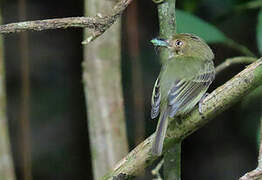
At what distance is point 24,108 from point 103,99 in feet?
4.31

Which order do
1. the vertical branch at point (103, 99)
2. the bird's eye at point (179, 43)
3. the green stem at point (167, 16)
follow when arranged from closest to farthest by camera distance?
the green stem at point (167, 16) → the bird's eye at point (179, 43) → the vertical branch at point (103, 99)

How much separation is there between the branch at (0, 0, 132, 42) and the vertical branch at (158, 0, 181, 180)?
0.26 m

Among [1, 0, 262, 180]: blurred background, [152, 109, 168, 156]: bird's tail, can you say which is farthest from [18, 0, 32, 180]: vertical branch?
[152, 109, 168, 156]: bird's tail

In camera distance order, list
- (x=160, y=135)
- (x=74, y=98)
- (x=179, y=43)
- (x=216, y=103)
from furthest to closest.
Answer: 1. (x=74, y=98)
2. (x=179, y=43)
3. (x=160, y=135)
4. (x=216, y=103)

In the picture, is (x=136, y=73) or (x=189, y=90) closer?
(x=189, y=90)

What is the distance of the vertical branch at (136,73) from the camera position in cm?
419

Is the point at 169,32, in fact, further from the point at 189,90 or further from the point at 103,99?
the point at 103,99

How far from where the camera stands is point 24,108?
4.30 m

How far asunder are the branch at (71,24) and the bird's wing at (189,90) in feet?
2.42

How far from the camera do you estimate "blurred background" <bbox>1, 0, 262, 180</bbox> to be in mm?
4449

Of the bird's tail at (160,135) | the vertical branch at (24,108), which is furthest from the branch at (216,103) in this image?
the vertical branch at (24,108)

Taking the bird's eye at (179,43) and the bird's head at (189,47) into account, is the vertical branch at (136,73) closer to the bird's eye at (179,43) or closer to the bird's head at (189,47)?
the bird's head at (189,47)

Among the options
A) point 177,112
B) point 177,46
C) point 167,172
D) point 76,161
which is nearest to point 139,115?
point 76,161

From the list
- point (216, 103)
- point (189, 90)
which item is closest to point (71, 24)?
point (216, 103)
